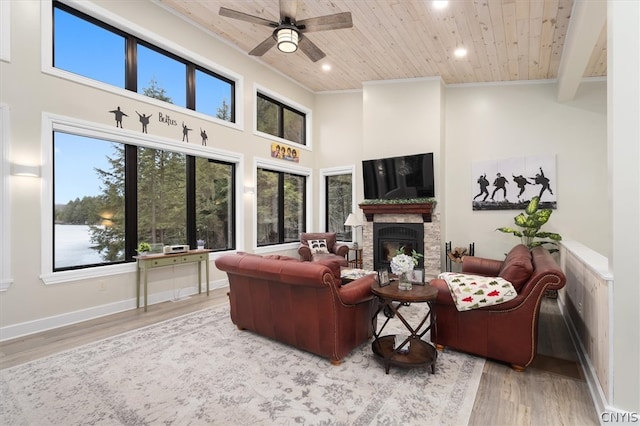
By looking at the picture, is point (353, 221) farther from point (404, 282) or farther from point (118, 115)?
point (118, 115)

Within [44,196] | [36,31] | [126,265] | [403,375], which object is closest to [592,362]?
[403,375]

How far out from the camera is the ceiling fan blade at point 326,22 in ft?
11.0

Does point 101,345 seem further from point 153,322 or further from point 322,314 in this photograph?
point 322,314

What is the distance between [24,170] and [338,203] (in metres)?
5.83

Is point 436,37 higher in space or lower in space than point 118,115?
higher

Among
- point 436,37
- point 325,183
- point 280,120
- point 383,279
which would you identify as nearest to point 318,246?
point 325,183

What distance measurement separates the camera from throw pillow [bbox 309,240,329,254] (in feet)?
22.2

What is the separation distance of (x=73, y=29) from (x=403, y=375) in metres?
5.54

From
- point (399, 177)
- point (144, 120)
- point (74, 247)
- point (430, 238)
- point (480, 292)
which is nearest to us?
point (480, 292)

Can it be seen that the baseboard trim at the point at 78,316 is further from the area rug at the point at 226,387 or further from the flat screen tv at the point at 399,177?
the flat screen tv at the point at 399,177

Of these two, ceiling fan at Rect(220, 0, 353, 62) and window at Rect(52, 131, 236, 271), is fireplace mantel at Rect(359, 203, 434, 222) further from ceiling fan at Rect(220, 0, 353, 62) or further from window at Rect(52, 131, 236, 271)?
ceiling fan at Rect(220, 0, 353, 62)

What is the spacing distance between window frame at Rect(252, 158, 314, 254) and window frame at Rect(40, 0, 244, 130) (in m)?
0.92

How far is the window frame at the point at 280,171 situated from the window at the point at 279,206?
0.09m

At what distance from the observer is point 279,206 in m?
7.39
